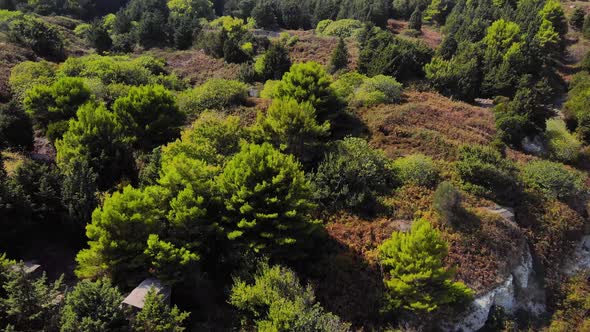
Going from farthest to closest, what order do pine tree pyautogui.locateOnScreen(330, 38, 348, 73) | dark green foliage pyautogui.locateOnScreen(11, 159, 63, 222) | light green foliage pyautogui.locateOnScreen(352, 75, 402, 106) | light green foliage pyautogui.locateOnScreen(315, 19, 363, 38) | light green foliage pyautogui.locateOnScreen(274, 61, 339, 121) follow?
light green foliage pyautogui.locateOnScreen(315, 19, 363, 38) → pine tree pyautogui.locateOnScreen(330, 38, 348, 73) → light green foliage pyautogui.locateOnScreen(352, 75, 402, 106) → light green foliage pyautogui.locateOnScreen(274, 61, 339, 121) → dark green foliage pyautogui.locateOnScreen(11, 159, 63, 222)

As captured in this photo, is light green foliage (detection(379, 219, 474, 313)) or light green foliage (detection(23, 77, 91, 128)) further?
light green foliage (detection(23, 77, 91, 128))

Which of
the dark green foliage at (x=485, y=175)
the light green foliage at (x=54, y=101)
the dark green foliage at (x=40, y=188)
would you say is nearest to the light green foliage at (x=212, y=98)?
the light green foliage at (x=54, y=101)

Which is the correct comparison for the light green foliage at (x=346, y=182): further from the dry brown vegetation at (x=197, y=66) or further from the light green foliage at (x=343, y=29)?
the light green foliage at (x=343, y=29)

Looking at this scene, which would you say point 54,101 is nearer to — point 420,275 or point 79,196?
point 79,196

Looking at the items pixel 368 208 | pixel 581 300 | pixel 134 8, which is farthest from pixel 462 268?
pixel 134 8

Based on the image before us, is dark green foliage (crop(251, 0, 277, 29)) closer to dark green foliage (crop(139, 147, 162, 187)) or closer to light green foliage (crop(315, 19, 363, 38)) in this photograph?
light green foliage (crop(315, 19, 363, 38))

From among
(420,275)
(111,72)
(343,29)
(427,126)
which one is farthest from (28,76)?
(343,29)

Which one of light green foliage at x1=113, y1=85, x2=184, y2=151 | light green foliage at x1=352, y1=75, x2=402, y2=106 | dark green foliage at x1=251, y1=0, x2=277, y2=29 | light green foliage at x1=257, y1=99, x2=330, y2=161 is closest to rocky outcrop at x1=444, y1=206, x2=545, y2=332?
light green foliage at x1=257, y1=99, x2=330, y2=161
